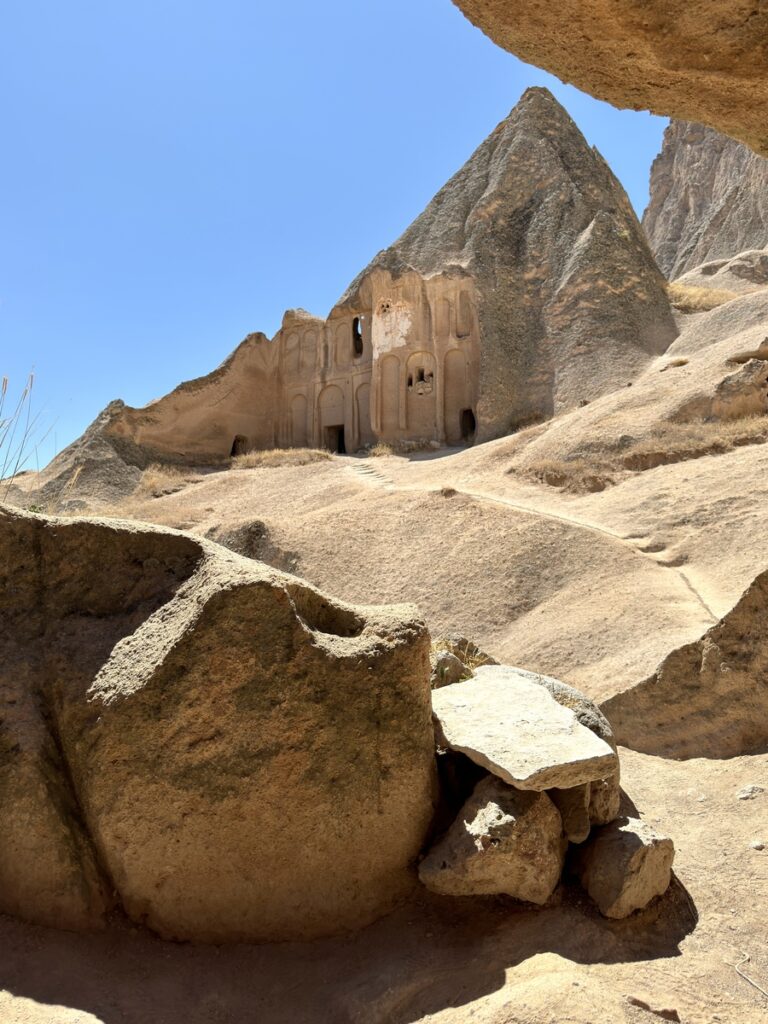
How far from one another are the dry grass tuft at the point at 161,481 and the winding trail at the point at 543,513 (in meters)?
5.83

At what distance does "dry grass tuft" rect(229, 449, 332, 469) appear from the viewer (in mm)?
21553

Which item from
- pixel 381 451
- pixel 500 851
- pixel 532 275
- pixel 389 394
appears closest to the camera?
pixel 500 851

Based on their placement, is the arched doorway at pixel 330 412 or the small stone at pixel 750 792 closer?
the small stone at pixel 750 792

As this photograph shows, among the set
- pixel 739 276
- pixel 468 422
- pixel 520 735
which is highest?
pixel 739 276

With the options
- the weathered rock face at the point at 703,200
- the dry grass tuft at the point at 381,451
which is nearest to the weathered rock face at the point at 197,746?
the dry grass tuft at the point at 381,451

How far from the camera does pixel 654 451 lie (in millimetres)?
12891

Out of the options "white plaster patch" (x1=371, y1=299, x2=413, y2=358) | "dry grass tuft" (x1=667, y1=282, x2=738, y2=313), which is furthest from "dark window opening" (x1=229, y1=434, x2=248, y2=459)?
"dry grass tuft" (x1=667, y1=282, x2=738, y2=313)

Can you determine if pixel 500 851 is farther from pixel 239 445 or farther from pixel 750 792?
pixel 239 445

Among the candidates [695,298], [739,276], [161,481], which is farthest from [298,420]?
[739,276]

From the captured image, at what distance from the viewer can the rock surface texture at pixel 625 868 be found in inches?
130

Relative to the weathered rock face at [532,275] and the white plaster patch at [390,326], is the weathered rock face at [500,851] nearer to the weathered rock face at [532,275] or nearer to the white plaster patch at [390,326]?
the weathered rock face at [532,275]

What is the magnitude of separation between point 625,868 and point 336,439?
80.8 feet

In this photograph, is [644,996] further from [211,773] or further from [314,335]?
[314,335]

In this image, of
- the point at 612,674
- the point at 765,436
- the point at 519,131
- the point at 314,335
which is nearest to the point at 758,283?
the point at 519,131
